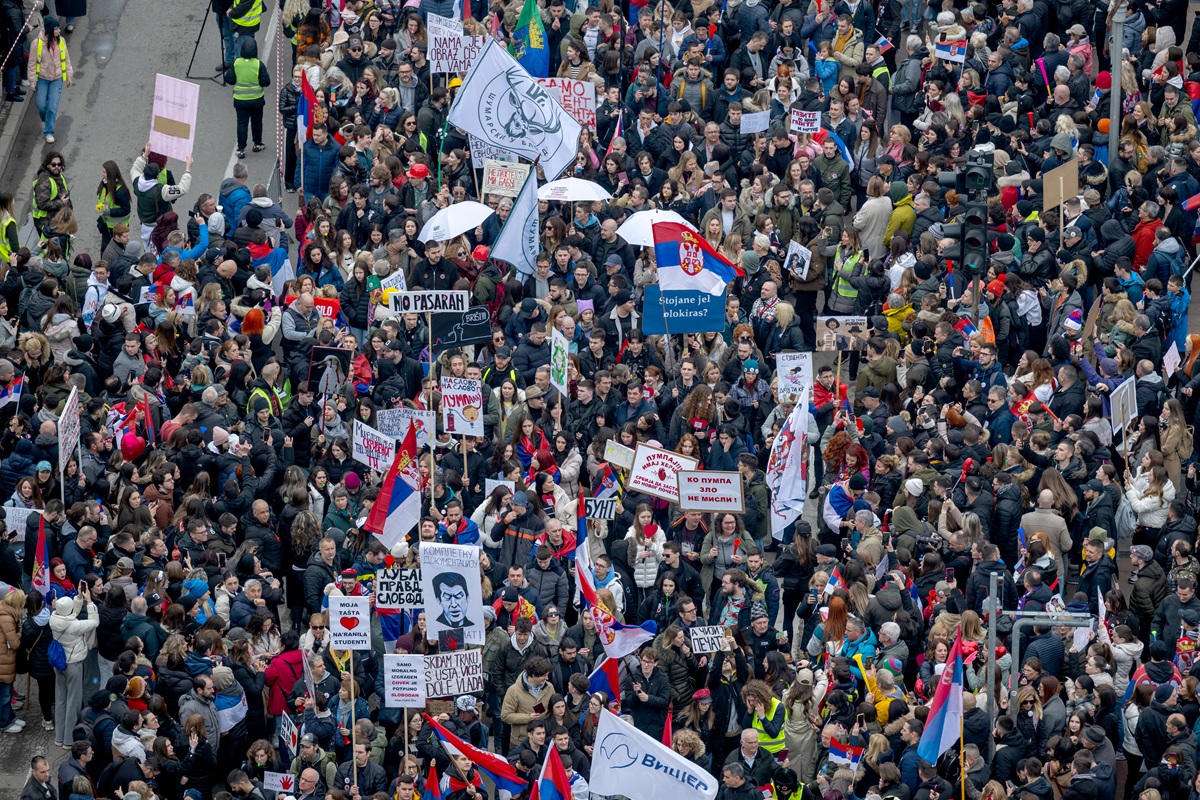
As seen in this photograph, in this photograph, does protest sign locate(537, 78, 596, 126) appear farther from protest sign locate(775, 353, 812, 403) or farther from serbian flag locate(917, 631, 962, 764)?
serbian flag locate(917, 631, 962, 764)

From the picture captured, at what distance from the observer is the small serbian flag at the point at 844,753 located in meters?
20.2

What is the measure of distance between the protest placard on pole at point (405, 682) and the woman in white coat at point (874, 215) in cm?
876

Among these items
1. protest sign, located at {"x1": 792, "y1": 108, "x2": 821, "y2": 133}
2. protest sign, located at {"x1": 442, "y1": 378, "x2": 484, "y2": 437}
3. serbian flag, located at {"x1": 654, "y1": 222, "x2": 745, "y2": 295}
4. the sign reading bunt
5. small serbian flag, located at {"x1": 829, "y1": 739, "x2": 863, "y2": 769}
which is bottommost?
small serbian flag, located at {"x1": 829, "y1": 739, "x2": 863, "y2": 769}

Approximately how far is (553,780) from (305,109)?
37.9ft

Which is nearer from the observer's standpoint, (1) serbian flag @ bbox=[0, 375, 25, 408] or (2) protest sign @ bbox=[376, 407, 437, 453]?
(2) protest sign @ bbox=[376, 407, 437, 453]

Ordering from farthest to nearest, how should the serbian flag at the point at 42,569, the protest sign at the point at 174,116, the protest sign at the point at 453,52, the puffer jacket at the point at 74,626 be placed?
the protest sign at the point at 453,52, the protest sign at the point at 174,116, the serbian flag at the point at 42,569, the puffer jacket at the point at 74,626

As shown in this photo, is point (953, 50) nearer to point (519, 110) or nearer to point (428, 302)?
point (519, 110)

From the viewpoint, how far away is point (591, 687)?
2141cm

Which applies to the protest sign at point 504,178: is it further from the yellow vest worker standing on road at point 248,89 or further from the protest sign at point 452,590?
the protest sign at point 452,590

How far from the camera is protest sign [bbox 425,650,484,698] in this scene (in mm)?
20594

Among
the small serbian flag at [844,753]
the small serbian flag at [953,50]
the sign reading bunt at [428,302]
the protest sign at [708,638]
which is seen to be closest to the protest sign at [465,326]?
the sign reading bunt at [428,302]

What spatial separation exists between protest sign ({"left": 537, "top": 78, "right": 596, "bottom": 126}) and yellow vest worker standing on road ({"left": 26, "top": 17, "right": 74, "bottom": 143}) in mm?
6515

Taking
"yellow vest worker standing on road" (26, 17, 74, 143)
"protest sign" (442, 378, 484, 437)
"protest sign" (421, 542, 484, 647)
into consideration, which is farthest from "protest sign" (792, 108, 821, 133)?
"yellow vest worker standing on road" (26, 17, 74, 143)

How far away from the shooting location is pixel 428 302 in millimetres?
23516
